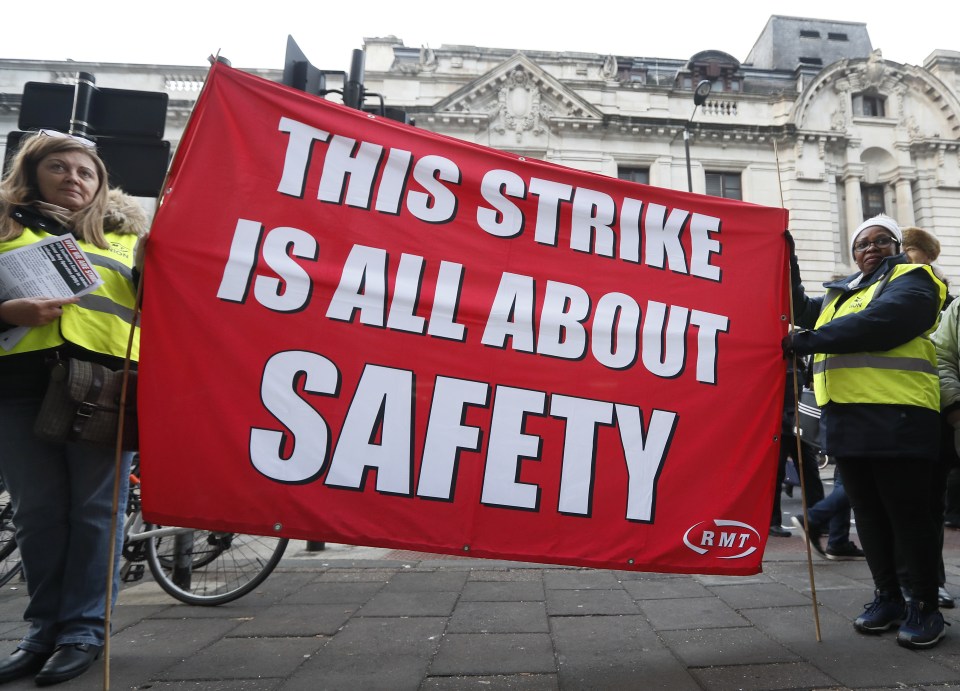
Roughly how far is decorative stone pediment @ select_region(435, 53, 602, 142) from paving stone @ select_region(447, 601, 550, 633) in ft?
55.8

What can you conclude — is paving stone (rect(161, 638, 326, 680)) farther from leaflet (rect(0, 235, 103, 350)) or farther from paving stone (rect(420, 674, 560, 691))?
leaflet (rect(0, 235, 103, 350))

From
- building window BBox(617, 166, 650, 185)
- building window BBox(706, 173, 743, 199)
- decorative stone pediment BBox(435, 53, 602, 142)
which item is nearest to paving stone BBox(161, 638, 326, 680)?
decorative stone pediment BBox(435, 53, 602, 142)

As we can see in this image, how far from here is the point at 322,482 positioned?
2.22 meters

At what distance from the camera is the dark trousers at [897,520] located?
8.57ft

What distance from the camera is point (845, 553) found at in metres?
4.19

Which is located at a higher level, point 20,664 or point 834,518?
point 834,518

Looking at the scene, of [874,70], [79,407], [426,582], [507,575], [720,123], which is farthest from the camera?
[874,70]

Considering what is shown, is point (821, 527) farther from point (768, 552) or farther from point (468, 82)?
point (468, 82)

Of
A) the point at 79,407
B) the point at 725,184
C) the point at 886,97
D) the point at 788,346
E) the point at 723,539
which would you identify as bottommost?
the point at 723,539

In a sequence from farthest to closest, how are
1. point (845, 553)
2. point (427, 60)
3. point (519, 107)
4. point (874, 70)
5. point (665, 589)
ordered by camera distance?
point (427, 60)
point (874, 70)
point (519, 107)
point (845, 553)
point (665, 589)

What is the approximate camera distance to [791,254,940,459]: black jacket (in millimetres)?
2598

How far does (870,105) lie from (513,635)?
2321 centimetres

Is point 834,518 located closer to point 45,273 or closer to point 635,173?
point 45,273

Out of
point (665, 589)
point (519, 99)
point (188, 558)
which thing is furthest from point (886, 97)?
point (188, 558)
